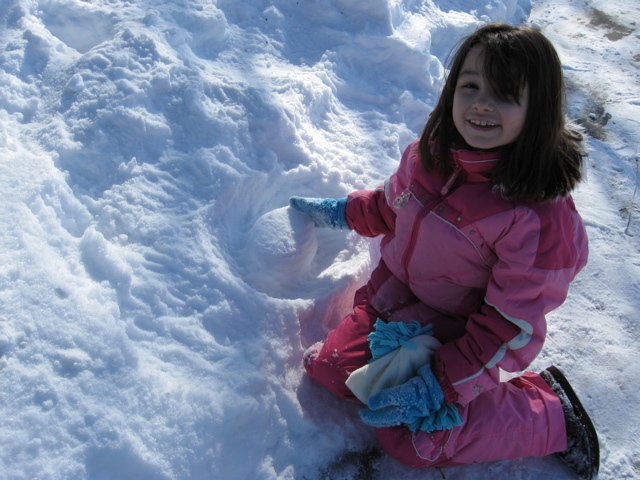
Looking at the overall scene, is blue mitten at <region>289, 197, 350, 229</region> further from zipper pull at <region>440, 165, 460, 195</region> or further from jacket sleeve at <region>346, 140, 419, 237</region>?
zipper pull at <region>440, 165, 460, 195</region>

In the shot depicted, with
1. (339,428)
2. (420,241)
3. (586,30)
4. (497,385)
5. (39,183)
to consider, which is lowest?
(339,428)

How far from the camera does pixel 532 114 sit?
1.41m

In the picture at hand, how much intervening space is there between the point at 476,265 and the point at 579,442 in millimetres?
659

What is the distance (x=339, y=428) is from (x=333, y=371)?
19cm

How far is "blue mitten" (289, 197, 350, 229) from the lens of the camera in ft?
6.72

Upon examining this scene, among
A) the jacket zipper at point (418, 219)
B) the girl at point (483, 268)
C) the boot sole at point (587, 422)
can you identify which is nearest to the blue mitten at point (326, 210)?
the girl at point (483, 268)

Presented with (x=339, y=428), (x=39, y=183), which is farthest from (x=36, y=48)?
(x=339, y=428)

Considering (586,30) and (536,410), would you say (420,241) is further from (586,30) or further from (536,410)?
(586,30)

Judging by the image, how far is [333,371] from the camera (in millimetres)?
1747

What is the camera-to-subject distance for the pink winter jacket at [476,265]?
1.47m

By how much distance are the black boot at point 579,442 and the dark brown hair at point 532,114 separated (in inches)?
28.2

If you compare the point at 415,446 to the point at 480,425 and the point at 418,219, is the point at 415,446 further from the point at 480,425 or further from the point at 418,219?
the point at 418,219

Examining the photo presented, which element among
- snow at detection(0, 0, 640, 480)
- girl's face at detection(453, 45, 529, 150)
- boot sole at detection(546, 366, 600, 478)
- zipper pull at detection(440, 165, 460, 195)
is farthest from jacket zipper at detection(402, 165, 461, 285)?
boot sole at detection(546, 366, 600, 478)

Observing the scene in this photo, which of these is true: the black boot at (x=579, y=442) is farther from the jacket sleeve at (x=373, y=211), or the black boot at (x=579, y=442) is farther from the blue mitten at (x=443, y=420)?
the jacket sleeve at (x=373, y=211)
